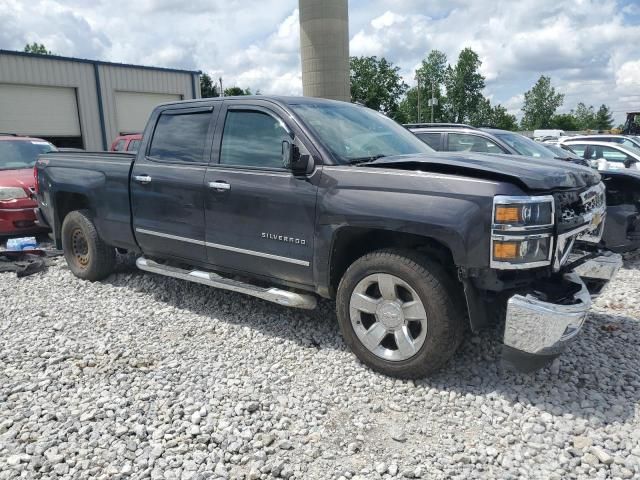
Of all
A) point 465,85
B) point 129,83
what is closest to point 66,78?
point 129,83

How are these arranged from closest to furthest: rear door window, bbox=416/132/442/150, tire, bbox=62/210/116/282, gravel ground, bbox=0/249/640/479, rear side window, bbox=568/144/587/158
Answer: gravel ground, bbox=0/249/640/479, tire, bbox=62/210/116/282, rear door window, bbox=416/132/442/150, rear side window, bbox=568/144/587/158

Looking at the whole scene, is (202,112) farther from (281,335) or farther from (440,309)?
(440,309)

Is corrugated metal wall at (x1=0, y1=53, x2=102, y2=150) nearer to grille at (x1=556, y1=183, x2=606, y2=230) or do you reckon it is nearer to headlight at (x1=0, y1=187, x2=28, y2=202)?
headlight at (x1=0, y1=187, x2=28, y2=202)

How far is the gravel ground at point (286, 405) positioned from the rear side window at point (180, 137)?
4.79 feet

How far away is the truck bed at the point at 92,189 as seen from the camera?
4988 millimetres

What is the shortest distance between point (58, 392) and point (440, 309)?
2.52 meters

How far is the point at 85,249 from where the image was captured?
570 cm

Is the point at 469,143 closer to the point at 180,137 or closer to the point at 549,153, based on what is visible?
the point at 549,153

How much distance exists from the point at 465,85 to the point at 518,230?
86207 mm

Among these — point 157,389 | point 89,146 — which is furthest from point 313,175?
point 89,146

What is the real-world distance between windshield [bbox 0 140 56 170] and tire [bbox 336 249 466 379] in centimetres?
690

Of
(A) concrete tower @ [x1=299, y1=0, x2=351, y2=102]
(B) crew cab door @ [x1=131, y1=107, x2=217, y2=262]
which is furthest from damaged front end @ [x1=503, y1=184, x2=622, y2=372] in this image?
(A) concrete tower @ [x1=299, y1=0, x2=351, y2=102]

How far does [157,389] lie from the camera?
3.36 metres

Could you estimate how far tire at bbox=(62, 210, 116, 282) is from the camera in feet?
17.8
